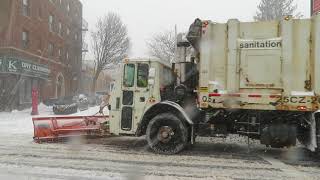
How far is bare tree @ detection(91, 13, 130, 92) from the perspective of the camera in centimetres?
5388

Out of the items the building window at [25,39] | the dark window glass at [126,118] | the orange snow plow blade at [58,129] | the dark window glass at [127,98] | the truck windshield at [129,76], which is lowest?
the orange snow plow blade at [58,129]

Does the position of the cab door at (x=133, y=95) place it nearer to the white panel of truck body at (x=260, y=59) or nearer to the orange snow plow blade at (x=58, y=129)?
the orange snow plow blade at (x=58, y=129)

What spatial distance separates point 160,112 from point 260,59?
2.79 metres

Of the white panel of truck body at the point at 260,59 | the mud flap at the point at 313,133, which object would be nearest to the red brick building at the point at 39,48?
the white panel of truck body at the point at 260,59

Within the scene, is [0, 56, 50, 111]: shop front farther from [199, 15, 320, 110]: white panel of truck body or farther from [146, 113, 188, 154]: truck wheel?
[199, 15, 320, 110]: white panel of truck body

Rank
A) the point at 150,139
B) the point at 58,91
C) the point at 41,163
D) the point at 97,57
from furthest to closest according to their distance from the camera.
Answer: the point at 97,57, the point at 58,91, the point at 150,139, the point at 41,163

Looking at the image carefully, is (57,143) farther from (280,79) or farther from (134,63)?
(280,79)

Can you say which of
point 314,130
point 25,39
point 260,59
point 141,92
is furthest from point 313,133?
point 25,39

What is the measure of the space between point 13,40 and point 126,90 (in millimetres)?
20797

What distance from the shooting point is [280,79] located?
10008mm

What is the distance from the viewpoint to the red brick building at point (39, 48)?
29.0m

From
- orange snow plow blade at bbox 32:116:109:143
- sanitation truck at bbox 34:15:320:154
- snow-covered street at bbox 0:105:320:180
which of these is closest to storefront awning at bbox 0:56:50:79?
snow-covered street at bbox 0:105:320:180

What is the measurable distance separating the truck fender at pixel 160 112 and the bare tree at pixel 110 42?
4269 centimetres

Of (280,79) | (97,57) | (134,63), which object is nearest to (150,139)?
(134,63)
